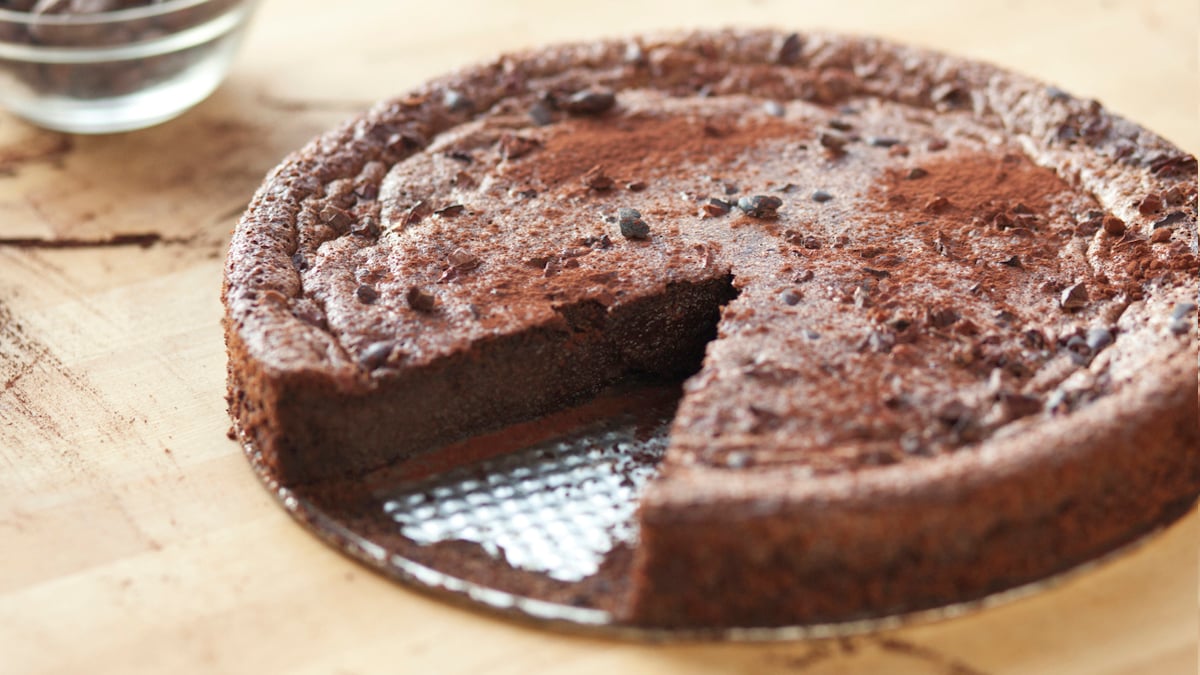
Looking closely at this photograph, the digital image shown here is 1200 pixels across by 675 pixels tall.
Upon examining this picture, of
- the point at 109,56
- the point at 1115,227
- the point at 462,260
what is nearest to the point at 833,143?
the point at 1115,227

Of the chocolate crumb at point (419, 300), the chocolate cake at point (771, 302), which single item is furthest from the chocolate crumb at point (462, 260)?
the chocolate crumb at point (419, 300)

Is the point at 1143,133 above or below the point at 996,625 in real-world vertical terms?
above

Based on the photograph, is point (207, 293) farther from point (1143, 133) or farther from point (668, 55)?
point (1143, 133)

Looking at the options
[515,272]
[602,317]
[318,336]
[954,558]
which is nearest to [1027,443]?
[954,558]

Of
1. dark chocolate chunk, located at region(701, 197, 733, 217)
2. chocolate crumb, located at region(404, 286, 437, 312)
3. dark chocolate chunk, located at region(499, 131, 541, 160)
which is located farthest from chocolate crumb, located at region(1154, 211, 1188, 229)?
chocolate crumb, located at region(404, 286, 437, 312)

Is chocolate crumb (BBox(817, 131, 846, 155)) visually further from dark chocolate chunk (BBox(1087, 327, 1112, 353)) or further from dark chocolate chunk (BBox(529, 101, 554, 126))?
dark chocolate chunk (BBox(1087, 327, 1112, 353))

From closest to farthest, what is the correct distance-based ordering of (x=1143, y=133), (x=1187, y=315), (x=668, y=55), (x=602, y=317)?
(x=1187, y=315) → (x=602, y=317) → (x=1143, y=133) → (x=668, y=55)
